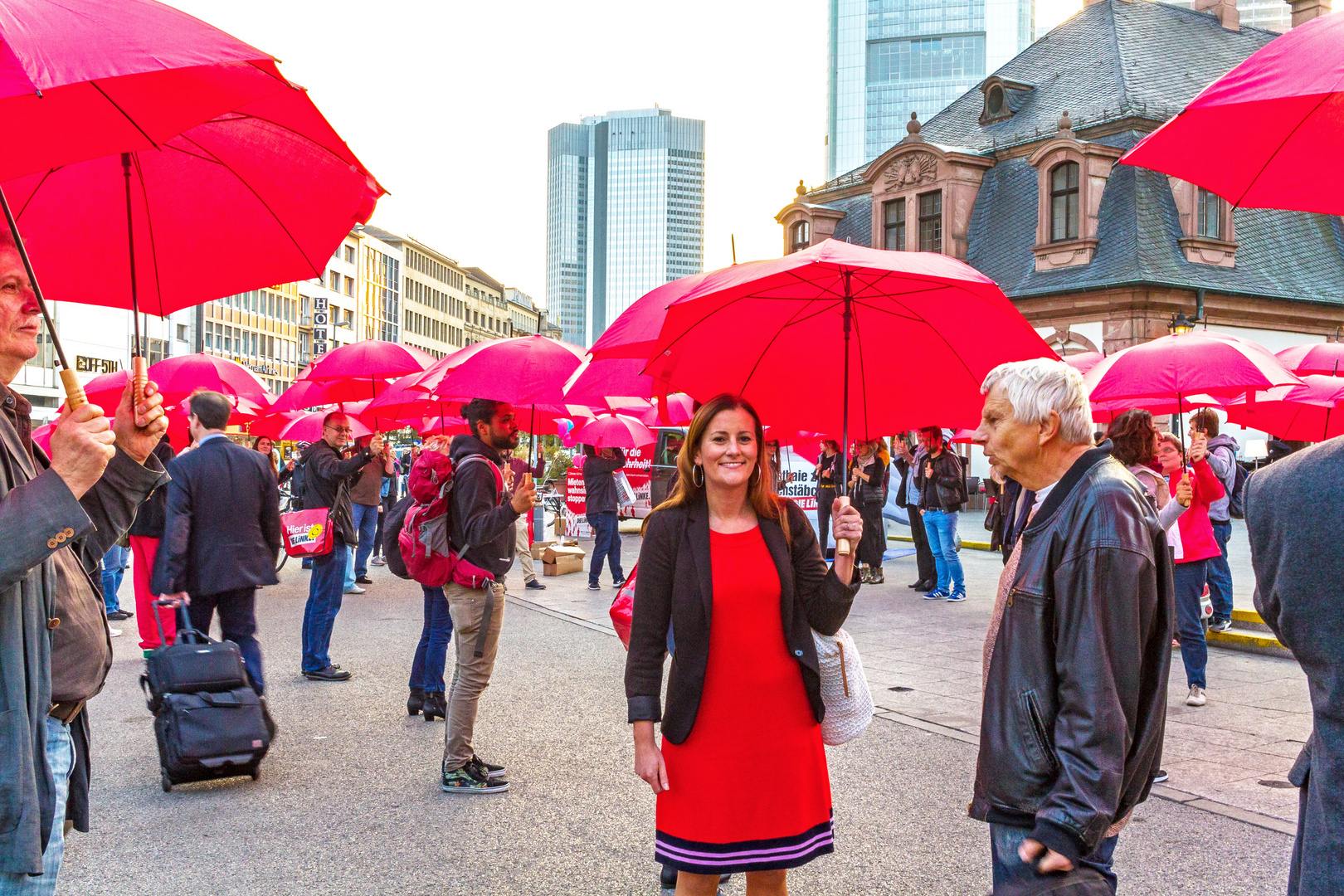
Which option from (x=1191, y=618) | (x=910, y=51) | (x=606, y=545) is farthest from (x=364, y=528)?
(x=910, y=51)

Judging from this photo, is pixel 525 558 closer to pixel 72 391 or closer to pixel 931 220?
pixel 72 391

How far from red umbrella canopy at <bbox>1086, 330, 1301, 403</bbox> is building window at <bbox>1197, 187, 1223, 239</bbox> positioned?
2599 cm

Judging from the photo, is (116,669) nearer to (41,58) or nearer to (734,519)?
(734,519)

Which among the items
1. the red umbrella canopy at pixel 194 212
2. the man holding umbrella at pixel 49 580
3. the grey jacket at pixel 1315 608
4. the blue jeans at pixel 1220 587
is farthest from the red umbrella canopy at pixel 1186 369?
the man holding umbrella at pixel 49 580

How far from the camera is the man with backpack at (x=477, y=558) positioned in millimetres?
5902

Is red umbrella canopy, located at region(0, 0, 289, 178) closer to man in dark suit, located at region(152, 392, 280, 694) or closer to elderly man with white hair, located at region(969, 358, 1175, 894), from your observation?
elderly man with white hair, located at region(969, 358, 1175, 894)

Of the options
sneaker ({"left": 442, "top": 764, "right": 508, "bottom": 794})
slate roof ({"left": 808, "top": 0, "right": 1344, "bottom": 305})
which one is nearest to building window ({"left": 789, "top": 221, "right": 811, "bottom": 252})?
slate roof ({"left": 808, "top": 0, "right": 1344, "bottom": 305})

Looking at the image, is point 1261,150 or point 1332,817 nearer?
point 1332,817

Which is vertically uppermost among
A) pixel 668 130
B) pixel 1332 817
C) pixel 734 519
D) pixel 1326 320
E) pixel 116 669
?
pixel 668 130

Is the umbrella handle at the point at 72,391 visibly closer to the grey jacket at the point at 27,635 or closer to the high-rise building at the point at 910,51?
the grey jacket at the point at 27,635

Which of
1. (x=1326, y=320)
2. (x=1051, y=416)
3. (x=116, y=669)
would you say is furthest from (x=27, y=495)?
(x=1326, y=320)

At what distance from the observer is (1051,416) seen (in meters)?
2.97

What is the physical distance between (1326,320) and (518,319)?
14655cm

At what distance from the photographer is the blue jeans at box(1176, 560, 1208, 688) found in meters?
7.57
